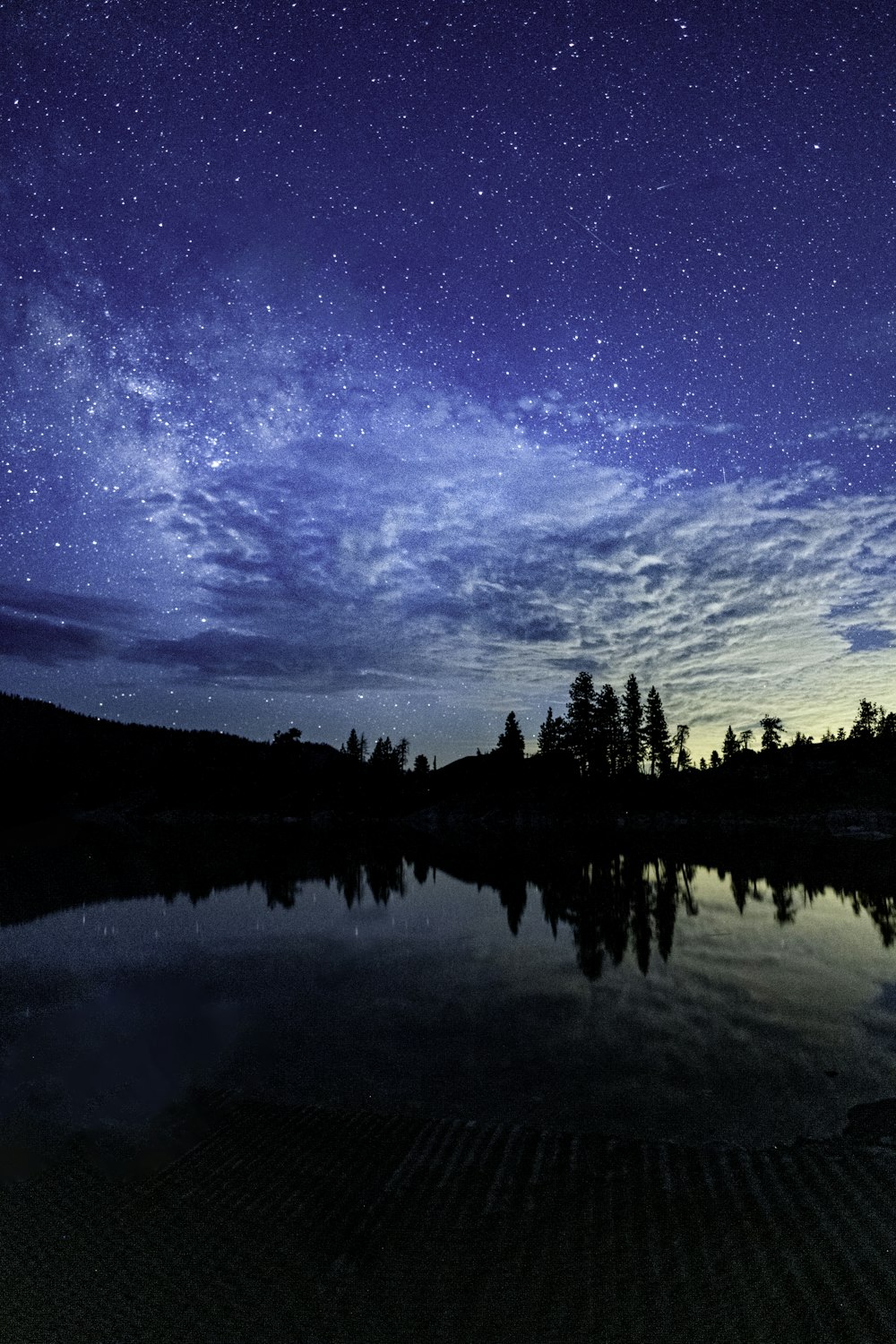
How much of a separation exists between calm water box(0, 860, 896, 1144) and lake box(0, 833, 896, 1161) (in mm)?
87

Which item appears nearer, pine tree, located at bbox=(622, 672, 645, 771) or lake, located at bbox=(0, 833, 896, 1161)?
lake, located at bbox=(0, 833, 896, 1161)

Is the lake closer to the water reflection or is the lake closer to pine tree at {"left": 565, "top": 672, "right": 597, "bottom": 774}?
the water reflection

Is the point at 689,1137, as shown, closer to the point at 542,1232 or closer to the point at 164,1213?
the point at 542,1232

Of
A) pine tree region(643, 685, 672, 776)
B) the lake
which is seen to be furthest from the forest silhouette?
the lake

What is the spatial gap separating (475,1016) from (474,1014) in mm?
161

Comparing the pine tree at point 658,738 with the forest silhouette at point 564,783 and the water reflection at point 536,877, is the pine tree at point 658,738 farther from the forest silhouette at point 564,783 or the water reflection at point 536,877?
the water reflection at point 536,877

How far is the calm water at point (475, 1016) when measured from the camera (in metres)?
13.5

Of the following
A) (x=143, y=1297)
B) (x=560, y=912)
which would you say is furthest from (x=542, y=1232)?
(x=560, y=912)

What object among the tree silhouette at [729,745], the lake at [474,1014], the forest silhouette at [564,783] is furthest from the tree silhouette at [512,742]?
the lake at [474,1014]

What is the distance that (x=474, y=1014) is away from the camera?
1911cm

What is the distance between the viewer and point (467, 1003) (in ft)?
66.1

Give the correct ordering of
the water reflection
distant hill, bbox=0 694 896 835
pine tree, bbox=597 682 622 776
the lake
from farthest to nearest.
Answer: pine tree, bbox=597 682 622 776, distant hill, bbox=0 694 896 835, the water reflection, the lake

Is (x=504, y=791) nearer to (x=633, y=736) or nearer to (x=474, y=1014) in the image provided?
(x=633, y=736)

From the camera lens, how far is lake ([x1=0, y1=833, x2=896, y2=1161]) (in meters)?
13.4
